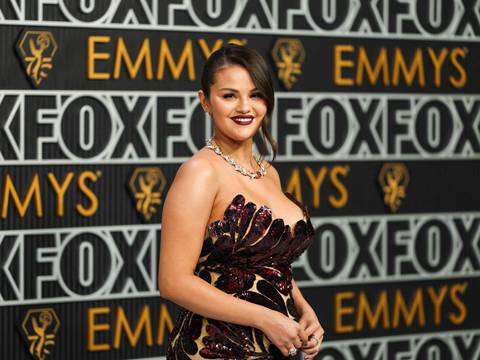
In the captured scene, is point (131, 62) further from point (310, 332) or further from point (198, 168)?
point (310, 332)

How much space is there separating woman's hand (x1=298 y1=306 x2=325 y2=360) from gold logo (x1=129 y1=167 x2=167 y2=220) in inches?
52.2

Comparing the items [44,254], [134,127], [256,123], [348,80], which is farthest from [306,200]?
[256,123]

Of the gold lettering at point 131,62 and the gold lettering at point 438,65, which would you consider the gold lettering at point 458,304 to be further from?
the gold lettering at point 131,62

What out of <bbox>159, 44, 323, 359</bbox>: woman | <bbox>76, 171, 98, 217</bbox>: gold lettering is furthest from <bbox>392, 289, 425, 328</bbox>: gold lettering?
<bbox>159, 44, 323, 359</bbox>: woman

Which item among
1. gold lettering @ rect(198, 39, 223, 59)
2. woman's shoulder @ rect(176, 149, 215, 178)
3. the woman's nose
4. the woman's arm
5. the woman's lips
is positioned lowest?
the woman's arm

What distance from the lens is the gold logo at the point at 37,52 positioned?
3.57m

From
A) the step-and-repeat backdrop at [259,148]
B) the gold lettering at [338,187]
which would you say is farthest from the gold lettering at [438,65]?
the gold lettering at [338,187]

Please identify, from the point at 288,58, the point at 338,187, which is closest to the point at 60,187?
the point at 288,58

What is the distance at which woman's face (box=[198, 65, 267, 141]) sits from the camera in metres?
2.43

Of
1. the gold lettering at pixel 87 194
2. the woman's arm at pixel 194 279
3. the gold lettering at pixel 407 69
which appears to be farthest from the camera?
the gold lettering at pixel 407 69

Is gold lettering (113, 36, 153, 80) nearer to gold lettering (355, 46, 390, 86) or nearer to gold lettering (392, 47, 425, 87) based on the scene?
gold lettering (355, 46, 390, 86)

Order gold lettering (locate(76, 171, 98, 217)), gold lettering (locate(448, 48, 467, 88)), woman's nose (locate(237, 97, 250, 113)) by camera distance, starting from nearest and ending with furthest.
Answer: woman's nose (locate(237, 97, 250, 113)) < gold lettering (locate(76, 171, 98, 217)) < gold lettering (locate(448, 48, 467, 88))

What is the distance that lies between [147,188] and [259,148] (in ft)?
1.57

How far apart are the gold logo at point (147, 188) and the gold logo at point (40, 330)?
1.63ft
